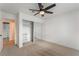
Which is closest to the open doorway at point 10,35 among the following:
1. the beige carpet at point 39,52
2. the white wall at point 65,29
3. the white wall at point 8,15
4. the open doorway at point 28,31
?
the white wall at point 8,15

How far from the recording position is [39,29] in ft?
22.3

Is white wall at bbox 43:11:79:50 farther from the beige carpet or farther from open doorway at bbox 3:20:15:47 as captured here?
open doorway at bbox 3:20:15:47

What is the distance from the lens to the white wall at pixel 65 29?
387 cm

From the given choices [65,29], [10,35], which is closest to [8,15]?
[10,35]

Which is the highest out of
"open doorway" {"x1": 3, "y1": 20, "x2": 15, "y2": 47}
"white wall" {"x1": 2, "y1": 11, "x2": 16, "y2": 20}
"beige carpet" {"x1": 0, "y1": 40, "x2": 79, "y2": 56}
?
"white wall" {"x1": 2, "y1": 11, "x2": 16, "y2": 20}

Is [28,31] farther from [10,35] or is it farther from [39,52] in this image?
[39,52]

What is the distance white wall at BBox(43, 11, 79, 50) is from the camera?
12.7 ft

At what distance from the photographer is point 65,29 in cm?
447

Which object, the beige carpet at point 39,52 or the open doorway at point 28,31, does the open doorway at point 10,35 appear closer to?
the open doorway at point 28,31

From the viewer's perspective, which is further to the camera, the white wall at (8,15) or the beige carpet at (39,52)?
the white wall at (8,15)

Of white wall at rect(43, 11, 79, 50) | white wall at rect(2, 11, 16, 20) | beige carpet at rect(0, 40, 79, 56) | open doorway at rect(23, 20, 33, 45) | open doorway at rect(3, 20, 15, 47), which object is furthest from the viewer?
open doorway at rect(23, 20, 33, 45)

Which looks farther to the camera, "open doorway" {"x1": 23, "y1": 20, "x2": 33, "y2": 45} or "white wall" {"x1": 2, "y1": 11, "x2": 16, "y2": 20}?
"open doorway" {"x1": 23, "y1": 20, "x2": 33, "y2": 45}

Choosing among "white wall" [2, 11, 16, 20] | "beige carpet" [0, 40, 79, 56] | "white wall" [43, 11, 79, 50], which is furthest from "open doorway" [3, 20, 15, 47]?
"white wall" [43, 11, 79, 50]

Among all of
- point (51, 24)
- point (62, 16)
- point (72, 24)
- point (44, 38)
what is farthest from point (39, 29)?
point (72, 24)
